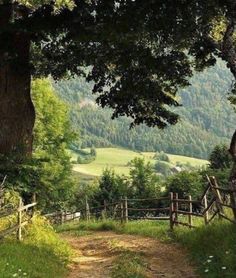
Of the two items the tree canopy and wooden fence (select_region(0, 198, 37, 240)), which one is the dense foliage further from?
wooden fence (select_region(0, 198, 37, 240))

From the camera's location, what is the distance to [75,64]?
19.1 m

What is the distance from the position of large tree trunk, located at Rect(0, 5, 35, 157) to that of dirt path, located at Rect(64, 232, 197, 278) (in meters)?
3.94

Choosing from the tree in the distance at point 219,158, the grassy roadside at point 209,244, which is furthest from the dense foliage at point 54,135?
the grassy roadside at point 209,244

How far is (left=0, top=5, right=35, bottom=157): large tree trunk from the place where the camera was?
55.6ft

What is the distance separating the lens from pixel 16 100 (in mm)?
17656

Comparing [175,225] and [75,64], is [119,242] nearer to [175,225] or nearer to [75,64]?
[175,225]

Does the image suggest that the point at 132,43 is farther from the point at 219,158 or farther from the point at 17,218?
the point at 219,158

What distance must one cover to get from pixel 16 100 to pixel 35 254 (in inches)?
272

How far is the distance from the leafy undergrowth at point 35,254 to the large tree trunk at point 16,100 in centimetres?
319

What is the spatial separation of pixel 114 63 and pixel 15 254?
31.6 feet

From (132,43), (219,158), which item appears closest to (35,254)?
(132,43)

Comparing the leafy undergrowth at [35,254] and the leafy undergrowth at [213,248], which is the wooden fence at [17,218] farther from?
the leafy undergrowth at [213,248]

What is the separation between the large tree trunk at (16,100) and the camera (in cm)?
1695

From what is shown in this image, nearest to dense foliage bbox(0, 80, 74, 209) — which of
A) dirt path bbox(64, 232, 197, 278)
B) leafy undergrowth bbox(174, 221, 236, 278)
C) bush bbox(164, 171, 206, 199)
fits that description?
bush bbox(164, 171, 206, 199)
